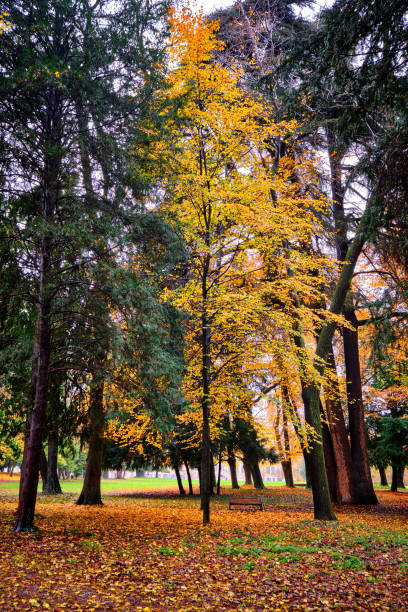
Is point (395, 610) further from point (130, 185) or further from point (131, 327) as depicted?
point (130, 185)

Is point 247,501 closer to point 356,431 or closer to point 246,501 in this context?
point 246,501

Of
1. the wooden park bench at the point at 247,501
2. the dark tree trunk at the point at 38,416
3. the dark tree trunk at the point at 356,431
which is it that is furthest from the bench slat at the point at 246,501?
the dark tree trunk at the point at 38,416

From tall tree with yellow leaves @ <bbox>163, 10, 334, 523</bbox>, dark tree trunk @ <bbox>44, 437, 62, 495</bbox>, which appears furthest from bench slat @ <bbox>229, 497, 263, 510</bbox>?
dark tree trunk @ <bbox>44, 437, 62, 495</bbox>

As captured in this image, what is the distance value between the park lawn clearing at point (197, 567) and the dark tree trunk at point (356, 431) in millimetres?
6603

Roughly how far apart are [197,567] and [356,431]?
12149 millimetres

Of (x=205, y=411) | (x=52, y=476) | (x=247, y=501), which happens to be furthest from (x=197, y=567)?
(x=52, y=476)

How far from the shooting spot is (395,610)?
427 cm

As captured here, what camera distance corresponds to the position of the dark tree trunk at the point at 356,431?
15.8m

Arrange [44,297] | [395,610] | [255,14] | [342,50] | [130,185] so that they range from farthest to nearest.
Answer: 1. [255,14]
2. [130,185]
3. [44,297]
4. [342,50]
5. [395,610]

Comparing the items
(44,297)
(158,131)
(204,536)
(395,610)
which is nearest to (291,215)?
(158,131)

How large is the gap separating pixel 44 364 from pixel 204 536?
14.9 ft

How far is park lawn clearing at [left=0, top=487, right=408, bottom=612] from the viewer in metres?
4.45

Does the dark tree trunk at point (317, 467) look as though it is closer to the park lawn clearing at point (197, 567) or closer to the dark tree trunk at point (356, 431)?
the park lawn clearing at point (197, 567)

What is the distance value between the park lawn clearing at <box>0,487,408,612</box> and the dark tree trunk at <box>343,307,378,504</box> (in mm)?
6603
